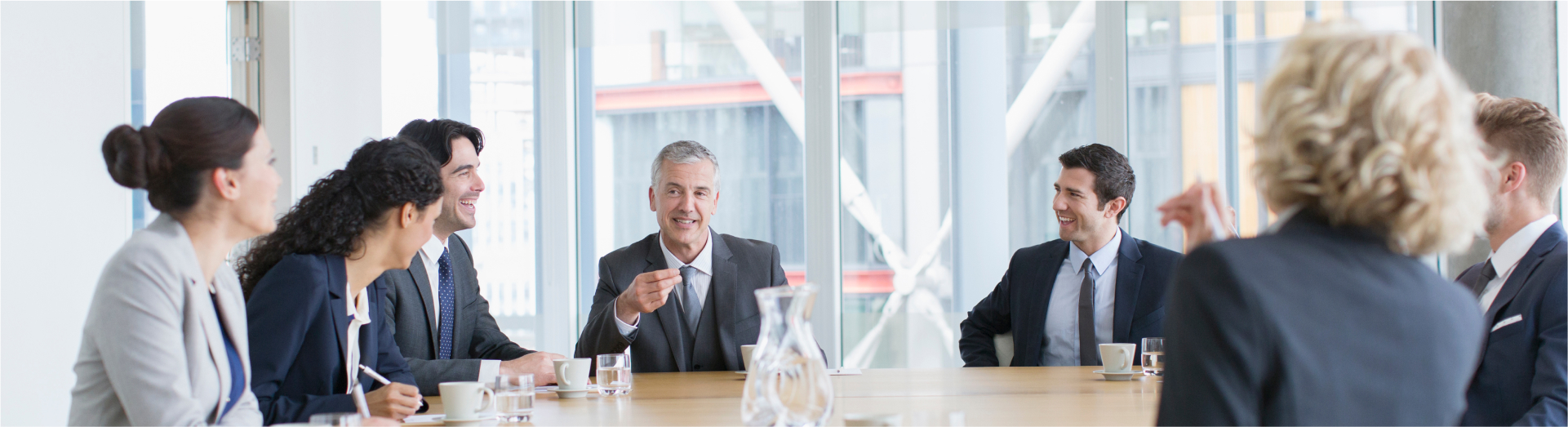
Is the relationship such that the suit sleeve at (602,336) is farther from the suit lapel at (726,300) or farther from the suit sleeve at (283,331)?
the suit sleeve at (283,331)

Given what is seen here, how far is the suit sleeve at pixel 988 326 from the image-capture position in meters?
3.45

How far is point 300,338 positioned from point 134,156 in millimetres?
502

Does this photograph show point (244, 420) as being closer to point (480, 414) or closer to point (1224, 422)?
point (480, 414)

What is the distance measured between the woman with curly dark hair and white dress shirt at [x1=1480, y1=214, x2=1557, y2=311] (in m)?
2.23

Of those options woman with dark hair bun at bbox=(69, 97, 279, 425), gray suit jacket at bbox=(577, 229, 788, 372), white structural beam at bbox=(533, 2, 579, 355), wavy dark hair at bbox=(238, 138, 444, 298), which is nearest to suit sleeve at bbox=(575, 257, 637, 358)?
gray suit jacket at bbox=(577, 229, 788, 372)

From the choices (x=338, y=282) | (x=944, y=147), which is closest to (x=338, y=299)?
(x=338, y=282)

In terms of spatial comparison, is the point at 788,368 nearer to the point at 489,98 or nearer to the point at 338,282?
the point at 338,282

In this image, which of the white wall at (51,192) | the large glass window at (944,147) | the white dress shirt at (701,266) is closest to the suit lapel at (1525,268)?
the white dress shirt at (701,266)

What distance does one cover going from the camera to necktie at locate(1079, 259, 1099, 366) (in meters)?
3.17

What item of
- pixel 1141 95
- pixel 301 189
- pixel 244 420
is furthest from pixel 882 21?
pixel 244 420

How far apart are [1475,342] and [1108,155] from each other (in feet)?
7.87

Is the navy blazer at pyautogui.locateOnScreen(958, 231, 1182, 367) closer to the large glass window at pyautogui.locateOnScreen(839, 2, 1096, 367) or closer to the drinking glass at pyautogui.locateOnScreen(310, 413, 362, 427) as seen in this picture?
the large glass window at pyautogui.locateOnScreen(839, 2, 1096, 367)

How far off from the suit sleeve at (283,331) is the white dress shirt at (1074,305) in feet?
7.24

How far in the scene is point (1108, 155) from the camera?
341 centimetres
